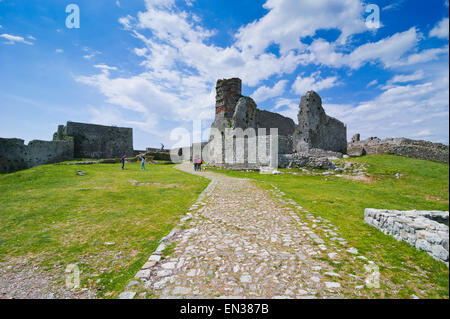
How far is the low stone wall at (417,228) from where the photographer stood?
3.42m

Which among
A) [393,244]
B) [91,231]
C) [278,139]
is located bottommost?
[91,231]

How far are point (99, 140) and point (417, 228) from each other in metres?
44.4

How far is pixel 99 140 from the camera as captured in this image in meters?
37.5

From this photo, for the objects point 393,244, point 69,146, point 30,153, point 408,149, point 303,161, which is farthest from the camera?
point 69,146

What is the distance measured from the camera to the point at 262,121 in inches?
1511

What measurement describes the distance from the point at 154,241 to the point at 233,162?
20.0 metres

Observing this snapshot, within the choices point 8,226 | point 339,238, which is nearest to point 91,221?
point 8,226

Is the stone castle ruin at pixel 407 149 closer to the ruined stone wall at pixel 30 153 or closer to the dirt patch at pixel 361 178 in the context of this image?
the dirt patch at pixel 361 178

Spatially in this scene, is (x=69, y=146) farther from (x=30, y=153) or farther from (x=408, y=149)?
(x=408, y=149)

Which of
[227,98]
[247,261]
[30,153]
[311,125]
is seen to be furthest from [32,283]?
[227,98]

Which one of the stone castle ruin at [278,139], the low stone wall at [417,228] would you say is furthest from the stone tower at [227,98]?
the low stone wall at [417,228]

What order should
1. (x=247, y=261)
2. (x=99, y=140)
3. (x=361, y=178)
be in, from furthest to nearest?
(x=99, y=140)
(x=361, y=178)
(x=247, y=261)

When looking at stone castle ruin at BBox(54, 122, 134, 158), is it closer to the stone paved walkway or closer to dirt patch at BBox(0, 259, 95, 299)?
dirt patch at BBox(0, 259, 95, 299)
